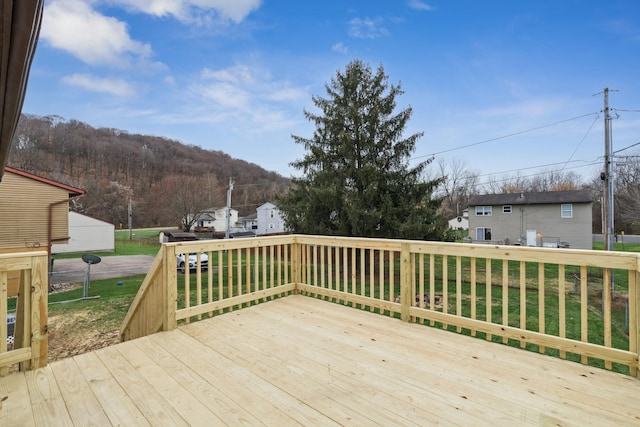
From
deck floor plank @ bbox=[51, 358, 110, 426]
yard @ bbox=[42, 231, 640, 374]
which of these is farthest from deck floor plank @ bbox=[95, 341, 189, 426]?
yard @ bbox=[42, 231, 640, 374]

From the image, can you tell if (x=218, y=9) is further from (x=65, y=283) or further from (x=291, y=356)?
(x=65, y=283)

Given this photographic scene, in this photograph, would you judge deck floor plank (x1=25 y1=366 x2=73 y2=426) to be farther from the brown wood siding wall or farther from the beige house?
the brown wood siding wall

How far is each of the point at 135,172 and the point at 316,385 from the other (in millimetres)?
54225

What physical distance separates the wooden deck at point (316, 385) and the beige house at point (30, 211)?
Answer: 50.5ft

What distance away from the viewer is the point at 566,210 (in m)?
21.0

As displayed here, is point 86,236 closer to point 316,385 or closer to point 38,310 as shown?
point 38,310

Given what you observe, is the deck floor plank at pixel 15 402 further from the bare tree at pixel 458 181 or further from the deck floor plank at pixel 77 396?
the bare tree at pixel 458 181

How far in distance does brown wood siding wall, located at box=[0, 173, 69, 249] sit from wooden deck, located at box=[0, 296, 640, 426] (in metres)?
15.8

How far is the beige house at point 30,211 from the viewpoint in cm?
1328

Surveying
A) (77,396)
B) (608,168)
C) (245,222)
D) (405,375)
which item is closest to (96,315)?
(77,396)

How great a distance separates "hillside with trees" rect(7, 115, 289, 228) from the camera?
34.3 metres

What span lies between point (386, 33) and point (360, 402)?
9595 mm

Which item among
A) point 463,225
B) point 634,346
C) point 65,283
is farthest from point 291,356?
point 463,225

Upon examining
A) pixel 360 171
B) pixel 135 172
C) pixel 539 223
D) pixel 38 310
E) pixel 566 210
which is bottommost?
pixel 38 310
